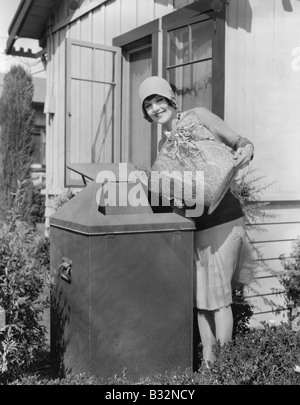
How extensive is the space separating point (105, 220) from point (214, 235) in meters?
0.72

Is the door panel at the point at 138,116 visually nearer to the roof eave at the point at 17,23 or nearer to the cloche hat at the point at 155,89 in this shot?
the roof eave at the point at 17,23

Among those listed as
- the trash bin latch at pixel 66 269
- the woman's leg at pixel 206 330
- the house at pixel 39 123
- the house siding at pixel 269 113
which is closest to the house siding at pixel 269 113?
the house siding at pixel 269 113

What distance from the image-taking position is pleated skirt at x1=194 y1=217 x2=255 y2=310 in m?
3.01

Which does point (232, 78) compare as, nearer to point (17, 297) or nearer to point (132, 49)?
point (132, 49)

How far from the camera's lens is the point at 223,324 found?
306 cm

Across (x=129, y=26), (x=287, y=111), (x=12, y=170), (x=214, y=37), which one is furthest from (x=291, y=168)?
(x=12, y=170)

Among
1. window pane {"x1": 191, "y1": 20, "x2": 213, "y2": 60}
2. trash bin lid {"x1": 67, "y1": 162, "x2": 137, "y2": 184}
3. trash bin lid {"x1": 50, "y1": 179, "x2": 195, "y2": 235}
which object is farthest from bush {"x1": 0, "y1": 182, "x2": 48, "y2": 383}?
window pane {"x1": 191, "y1": 20, "x2": 213, "y2": 60}

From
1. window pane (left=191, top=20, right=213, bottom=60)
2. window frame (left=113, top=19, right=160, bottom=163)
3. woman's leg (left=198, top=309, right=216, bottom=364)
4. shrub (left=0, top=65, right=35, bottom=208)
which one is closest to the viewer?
woman's leg (left=198, top=309, right=216, bottom=364)

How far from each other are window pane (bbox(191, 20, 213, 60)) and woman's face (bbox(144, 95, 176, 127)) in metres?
1.81

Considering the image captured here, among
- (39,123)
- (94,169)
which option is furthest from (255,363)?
(39,123)

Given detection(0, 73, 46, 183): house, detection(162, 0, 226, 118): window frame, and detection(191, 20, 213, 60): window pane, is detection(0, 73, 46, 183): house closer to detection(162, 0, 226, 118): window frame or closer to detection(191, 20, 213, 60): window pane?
detection(191, 20, 213, 60): window pane
